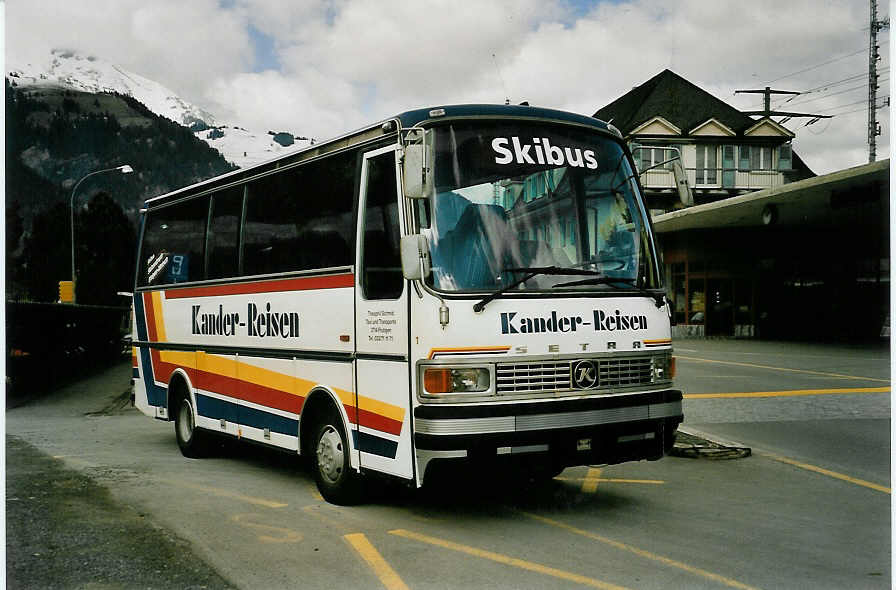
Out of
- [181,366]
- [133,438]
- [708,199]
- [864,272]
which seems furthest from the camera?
[708,199]

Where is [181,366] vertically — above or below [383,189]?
below

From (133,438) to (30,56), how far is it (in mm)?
4965

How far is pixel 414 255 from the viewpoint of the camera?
22.0 ft

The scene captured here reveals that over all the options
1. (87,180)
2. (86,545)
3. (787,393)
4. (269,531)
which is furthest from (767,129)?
(87,180)

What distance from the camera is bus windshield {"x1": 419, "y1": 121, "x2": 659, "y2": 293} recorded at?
6.97 metres

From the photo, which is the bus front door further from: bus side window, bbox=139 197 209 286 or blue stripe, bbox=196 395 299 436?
bus side window, bbox=139 197 209 286

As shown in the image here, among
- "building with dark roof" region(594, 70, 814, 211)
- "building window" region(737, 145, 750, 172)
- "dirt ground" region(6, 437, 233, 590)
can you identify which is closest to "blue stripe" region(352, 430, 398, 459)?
"dirt ground" region(6, 437, 233, 590)

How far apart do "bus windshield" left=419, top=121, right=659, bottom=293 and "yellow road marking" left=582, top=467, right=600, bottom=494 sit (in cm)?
204

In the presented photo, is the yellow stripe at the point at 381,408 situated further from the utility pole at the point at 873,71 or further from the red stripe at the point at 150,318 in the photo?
the utility pole at the point at 873,71

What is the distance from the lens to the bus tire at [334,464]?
25.6 feet

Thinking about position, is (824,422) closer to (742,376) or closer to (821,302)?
(742,376)

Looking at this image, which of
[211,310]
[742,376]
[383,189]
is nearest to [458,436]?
[383,189]

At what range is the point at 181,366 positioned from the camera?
1109cm

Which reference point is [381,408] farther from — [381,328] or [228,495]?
[228,495]
